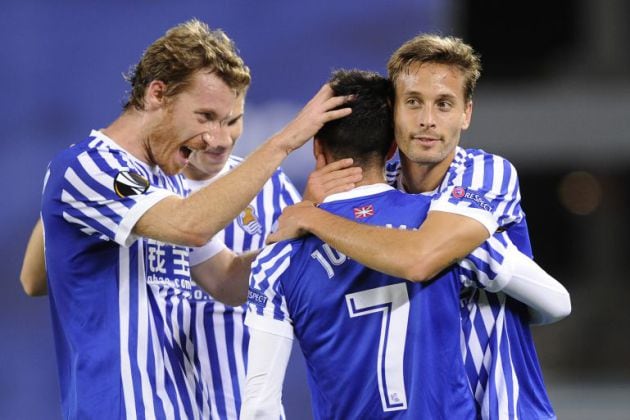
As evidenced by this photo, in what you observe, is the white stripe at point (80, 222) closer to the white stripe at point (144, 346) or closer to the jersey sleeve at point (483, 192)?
the white stripe at point (144, 346)

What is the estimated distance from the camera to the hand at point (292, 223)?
3.22 meters

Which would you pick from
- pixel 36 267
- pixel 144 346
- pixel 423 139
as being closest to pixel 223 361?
pixel 144 346

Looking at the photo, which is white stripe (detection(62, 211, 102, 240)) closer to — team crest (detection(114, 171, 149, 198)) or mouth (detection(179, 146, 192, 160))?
team crest (detection(114, 171, 149, 198))

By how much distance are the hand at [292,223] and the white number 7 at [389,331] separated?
0.23 metres

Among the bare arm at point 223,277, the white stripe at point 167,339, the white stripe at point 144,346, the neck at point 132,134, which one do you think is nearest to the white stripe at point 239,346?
the bare arm at point 223,277

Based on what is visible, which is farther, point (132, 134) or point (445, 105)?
point (132, 134)

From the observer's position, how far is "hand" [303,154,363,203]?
3.21 metres

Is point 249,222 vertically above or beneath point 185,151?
beneath

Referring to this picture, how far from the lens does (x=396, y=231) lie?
3121mm

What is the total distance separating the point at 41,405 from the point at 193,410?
291cm

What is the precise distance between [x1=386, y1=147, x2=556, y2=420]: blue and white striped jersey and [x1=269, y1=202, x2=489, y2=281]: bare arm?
13cm

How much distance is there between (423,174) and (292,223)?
0.45 m

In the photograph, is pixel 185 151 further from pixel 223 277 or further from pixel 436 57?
pixel 436 57

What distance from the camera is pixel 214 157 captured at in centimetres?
428
